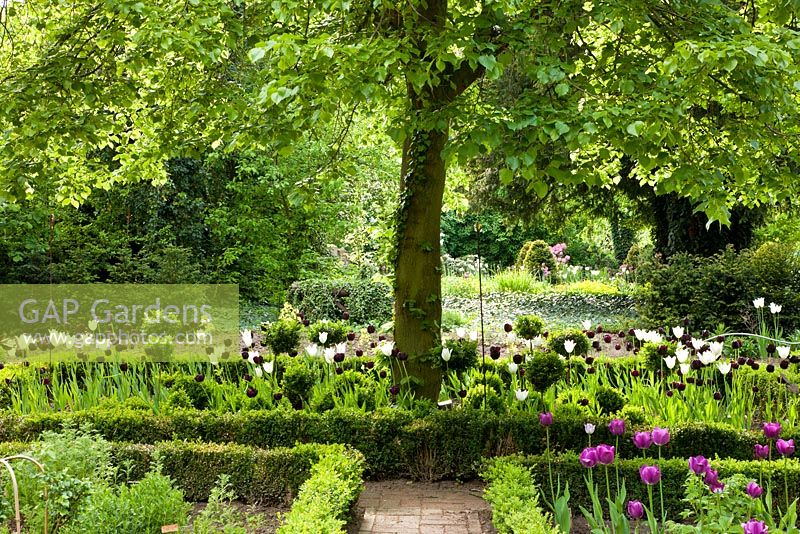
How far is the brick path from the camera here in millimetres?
4191

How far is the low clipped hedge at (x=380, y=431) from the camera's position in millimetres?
5035

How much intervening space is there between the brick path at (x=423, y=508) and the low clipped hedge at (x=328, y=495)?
11.5 inches

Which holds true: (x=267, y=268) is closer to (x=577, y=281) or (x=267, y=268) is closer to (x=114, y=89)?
(x=577, y=281)

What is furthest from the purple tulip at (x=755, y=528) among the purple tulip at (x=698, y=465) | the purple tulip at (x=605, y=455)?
the purple tulip at (x=605, y=455)

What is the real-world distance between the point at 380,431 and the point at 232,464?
40.7 inches

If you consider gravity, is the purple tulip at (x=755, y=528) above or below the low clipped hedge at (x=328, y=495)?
above

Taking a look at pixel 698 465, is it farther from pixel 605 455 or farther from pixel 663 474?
pixel 663 474

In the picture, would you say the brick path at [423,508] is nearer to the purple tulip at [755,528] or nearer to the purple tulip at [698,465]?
the purple tulip at [698,465]

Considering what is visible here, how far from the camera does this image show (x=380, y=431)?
5.14 metres

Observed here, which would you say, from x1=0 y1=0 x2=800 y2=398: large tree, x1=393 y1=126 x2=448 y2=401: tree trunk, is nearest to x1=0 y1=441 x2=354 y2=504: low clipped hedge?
x1=393 y1=126 x2=448 y2=401: tree trunk

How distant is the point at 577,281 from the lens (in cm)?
1712

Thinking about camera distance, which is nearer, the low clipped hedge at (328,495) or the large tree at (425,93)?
the low clipped hedge at (328,495)

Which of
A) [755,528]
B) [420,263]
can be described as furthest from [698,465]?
[420,263]

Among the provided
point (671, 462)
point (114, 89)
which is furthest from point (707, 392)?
point (114, 89)
